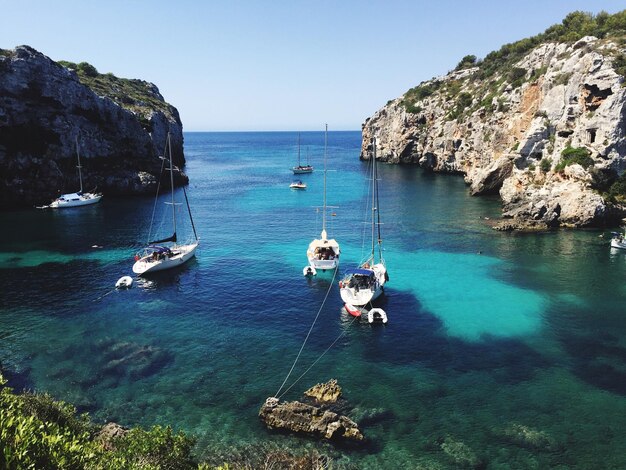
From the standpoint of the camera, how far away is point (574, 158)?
73.9 m

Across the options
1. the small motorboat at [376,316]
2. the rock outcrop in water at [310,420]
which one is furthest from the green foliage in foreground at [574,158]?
the rock outcrop in water at [310,420]

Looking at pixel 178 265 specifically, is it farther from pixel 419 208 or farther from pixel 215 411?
pixel 419 208

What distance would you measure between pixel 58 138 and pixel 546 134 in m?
95.2

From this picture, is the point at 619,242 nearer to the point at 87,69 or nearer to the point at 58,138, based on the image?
the point at 58,138

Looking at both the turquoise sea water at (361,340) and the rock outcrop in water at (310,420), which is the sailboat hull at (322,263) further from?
the rock outcrop in water at (310,420)

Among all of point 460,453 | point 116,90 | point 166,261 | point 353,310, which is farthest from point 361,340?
point 116,90

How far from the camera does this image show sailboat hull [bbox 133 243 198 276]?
53.1 meters

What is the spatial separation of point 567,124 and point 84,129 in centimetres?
9458

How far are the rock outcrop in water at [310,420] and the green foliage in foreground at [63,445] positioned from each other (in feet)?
25.3

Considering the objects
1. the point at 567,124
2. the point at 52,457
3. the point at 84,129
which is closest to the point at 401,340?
the point at 52,457

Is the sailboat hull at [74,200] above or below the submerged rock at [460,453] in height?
above

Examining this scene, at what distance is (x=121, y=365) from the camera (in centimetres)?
3391

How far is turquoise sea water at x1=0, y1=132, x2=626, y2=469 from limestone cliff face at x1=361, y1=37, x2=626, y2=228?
7.46 m

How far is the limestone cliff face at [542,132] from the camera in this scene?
71375 mm
